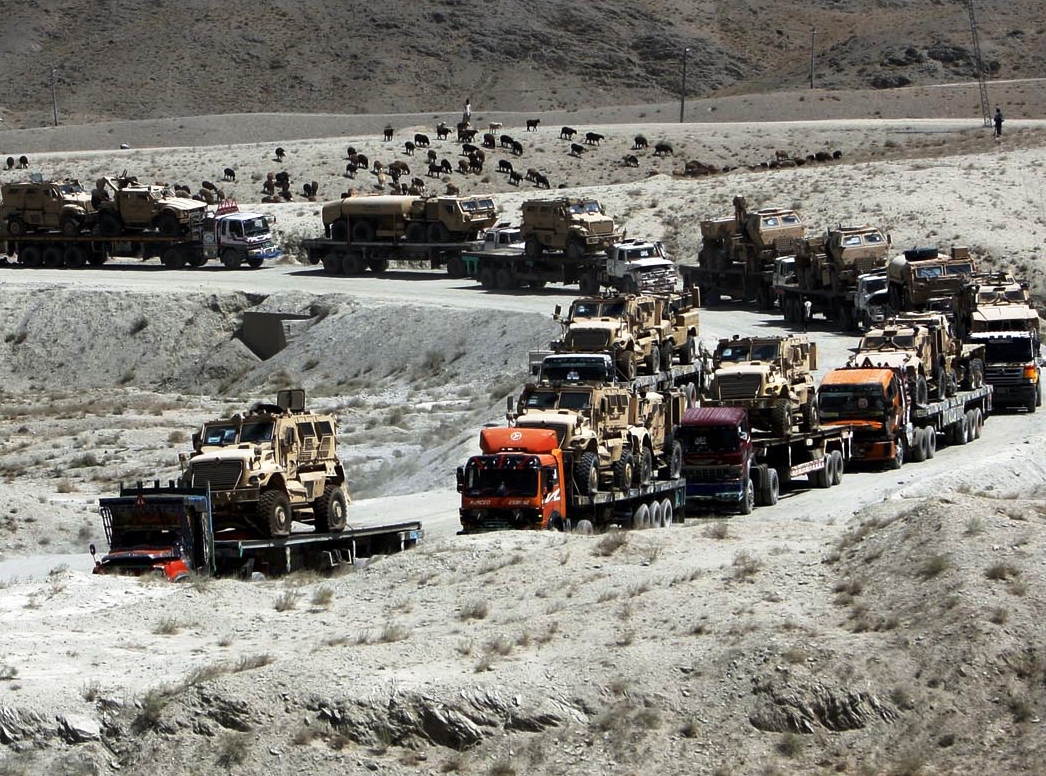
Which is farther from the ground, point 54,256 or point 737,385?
point 54,256

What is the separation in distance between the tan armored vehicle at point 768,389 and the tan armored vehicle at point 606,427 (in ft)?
9.01

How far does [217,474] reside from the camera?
1204 inches

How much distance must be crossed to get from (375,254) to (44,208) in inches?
583

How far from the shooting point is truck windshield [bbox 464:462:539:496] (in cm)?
3109

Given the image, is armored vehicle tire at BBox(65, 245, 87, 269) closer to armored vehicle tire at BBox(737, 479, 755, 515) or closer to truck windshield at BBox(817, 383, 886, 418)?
truck windshield at BBox(817, 383, 886, 418)

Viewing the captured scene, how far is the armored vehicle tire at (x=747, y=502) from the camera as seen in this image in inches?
1388

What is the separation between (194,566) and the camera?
28.8m

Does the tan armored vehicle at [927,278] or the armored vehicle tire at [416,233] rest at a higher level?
the armored vehicle tire at [416,233]

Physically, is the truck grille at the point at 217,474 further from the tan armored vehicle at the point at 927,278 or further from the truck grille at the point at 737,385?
the tan armored vehicle at the point at 927,278

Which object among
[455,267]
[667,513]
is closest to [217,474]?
[667,513]

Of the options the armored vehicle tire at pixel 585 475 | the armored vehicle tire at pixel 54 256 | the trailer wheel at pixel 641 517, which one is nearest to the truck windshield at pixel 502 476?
the armored vehicle tire at pixel 585 475

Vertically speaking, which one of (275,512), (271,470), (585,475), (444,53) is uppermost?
(444,53)

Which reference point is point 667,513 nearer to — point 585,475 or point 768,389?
point 585,475

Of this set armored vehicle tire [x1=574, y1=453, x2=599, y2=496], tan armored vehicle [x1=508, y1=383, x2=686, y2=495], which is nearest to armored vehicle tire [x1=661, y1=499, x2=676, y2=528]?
tan armored vehicle [x1=508, y1=383, x2=686, y2=495]
